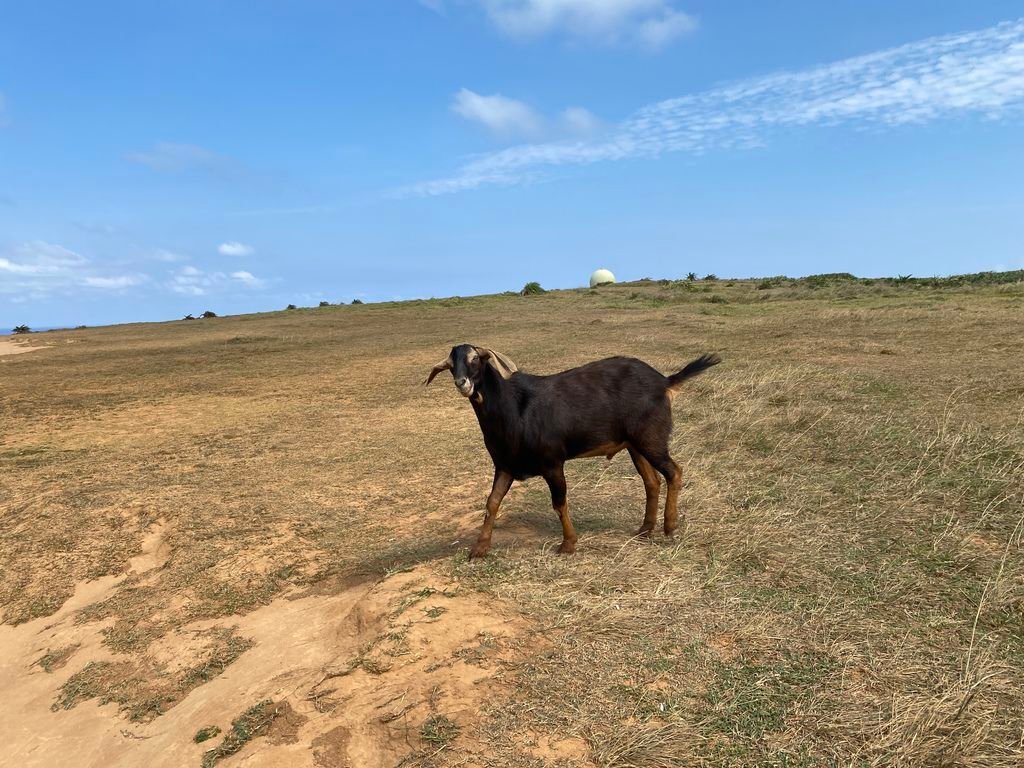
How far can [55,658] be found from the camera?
618 centimetres

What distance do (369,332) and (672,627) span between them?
105 ft

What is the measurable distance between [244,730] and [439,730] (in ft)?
4.97

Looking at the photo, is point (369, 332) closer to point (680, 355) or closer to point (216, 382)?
point (216, 382)

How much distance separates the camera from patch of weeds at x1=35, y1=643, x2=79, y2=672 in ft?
20.0

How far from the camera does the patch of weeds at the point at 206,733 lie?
4.38 metres

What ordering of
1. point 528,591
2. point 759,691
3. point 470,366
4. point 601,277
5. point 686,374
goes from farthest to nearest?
point 601,277
point 686,374
point 470,366
point 528,591
point 759,691

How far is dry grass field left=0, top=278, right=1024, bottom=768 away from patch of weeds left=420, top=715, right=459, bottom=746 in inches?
2.1

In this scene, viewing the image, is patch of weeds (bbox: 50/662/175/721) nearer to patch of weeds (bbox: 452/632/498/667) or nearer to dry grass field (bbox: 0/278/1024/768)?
dry grass field (bbox: 0/278/1024/768)

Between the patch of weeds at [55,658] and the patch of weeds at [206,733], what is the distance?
2697mm

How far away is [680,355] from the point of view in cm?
1917

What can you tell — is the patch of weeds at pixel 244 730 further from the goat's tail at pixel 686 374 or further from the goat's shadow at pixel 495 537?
the goat's tail at pixel 686 374

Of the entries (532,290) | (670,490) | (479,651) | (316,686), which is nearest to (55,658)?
(316,686)

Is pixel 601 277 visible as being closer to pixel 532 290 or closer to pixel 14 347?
pixel 532 290

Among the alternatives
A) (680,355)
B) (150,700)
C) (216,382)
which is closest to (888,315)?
(680,355)
